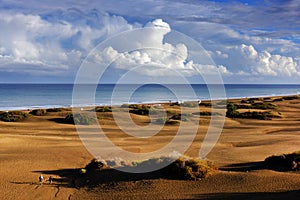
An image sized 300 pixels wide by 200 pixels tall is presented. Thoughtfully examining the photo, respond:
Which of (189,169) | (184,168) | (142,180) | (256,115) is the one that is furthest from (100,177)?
(256,115)

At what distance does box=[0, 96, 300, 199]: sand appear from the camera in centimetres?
1429

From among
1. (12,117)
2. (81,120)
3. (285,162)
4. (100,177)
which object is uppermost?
(81,120)

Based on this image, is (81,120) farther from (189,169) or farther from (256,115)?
(189,169)

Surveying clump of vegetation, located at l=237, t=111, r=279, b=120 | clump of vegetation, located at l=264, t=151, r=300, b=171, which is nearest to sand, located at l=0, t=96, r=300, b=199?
clump of vegetation, located at l=264, t=151, r=300, b=171

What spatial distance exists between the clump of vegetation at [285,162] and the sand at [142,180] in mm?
626

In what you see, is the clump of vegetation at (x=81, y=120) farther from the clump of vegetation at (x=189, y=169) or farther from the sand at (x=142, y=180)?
the clump of vegetation at (x=189, y=169)

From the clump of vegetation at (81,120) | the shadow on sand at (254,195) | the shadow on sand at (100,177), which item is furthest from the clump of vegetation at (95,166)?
the clump of vegetation at (81,120)

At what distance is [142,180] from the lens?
1556cm

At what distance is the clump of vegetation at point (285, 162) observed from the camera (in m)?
16.5

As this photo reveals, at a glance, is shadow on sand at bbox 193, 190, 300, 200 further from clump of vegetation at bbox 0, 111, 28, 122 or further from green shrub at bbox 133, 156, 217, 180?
clump of vegetation at bbox 0, 111, 28, 122

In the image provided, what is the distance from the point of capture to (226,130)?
3353 centimetres

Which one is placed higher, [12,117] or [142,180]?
[12,117]

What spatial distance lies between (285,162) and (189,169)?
14.1 feet

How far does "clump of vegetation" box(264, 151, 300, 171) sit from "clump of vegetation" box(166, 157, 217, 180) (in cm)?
275
